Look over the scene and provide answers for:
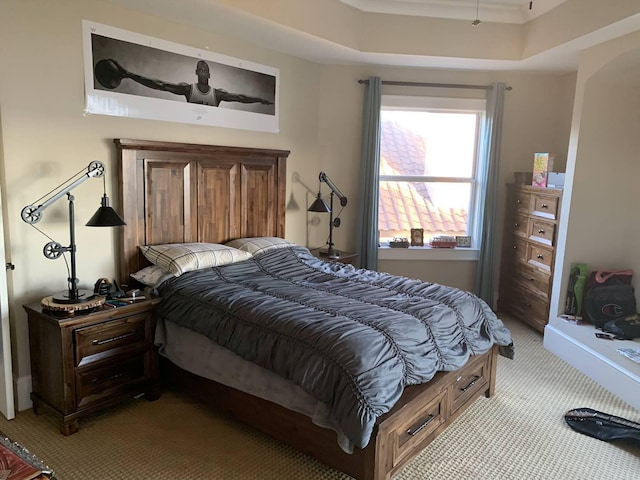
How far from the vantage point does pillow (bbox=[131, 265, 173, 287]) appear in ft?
9.64

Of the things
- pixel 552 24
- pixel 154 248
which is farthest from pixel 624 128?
pixel 154 248

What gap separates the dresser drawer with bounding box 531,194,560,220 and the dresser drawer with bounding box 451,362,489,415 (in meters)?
1.63

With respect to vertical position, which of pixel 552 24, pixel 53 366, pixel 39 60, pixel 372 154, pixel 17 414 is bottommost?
pixel 17 414

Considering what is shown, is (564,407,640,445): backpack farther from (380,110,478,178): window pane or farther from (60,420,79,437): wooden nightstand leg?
(60,420,79,437): wooden nightstand leg

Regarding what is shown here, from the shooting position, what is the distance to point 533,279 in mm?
4191

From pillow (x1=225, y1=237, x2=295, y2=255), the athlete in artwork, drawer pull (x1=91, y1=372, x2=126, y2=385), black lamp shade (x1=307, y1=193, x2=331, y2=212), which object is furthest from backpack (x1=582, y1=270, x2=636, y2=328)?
drawer pull (x1=91, y1=372, x2=126, y2=385)

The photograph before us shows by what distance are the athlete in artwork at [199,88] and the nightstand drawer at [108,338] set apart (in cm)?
150

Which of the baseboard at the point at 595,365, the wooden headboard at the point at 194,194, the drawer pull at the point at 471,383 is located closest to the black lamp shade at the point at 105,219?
the wooden headboard at the point at 194,194

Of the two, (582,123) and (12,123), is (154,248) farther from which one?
(582,123)

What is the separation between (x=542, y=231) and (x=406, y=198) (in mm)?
1244

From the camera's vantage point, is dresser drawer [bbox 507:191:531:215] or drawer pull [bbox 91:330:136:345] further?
dresser drawer [bbox 507:191:531:215]

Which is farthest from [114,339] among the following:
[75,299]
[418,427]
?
[418,427]

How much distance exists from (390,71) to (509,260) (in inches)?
83.3

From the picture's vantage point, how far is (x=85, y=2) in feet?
8.98
